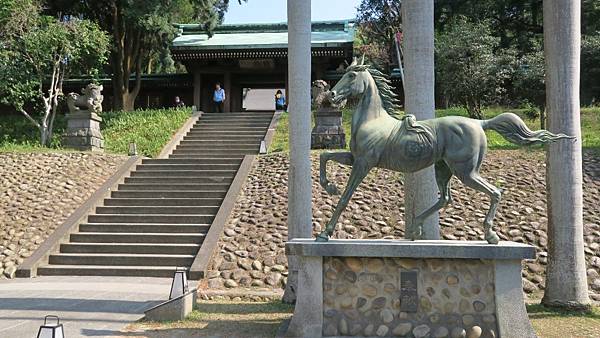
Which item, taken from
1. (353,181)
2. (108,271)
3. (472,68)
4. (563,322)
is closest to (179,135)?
(108,271)

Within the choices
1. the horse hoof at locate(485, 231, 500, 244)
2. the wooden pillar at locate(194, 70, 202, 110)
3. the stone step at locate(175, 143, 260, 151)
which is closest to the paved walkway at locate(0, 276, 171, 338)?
the horse hoof at locate(485, 231, 500, 244)

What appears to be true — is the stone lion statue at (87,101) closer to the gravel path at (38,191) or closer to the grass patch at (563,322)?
the gravel path at (38,191)

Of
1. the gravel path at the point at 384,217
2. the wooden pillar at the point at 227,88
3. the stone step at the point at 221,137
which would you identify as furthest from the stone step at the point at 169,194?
the wooden pillar at the point at 227,88

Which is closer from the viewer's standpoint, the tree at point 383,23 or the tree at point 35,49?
the tree at point 35,49

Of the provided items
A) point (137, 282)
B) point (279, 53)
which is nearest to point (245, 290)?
point (137, 282)

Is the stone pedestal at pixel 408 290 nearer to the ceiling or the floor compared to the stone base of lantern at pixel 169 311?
nearer to the ceiling

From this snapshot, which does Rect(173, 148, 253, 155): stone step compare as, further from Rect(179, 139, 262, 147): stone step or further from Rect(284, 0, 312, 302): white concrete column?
Rect(284, 0, 312, 302): white concrete column

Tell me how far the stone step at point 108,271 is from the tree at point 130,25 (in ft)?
47.2

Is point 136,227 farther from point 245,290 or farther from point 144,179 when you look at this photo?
point 245,290

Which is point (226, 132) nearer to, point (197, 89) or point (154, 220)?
point (197, 89)

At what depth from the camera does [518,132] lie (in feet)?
18.9

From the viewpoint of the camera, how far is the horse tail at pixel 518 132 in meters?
5.70

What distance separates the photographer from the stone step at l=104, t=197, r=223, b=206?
12.9m

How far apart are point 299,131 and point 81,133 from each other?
1206 centimetres
